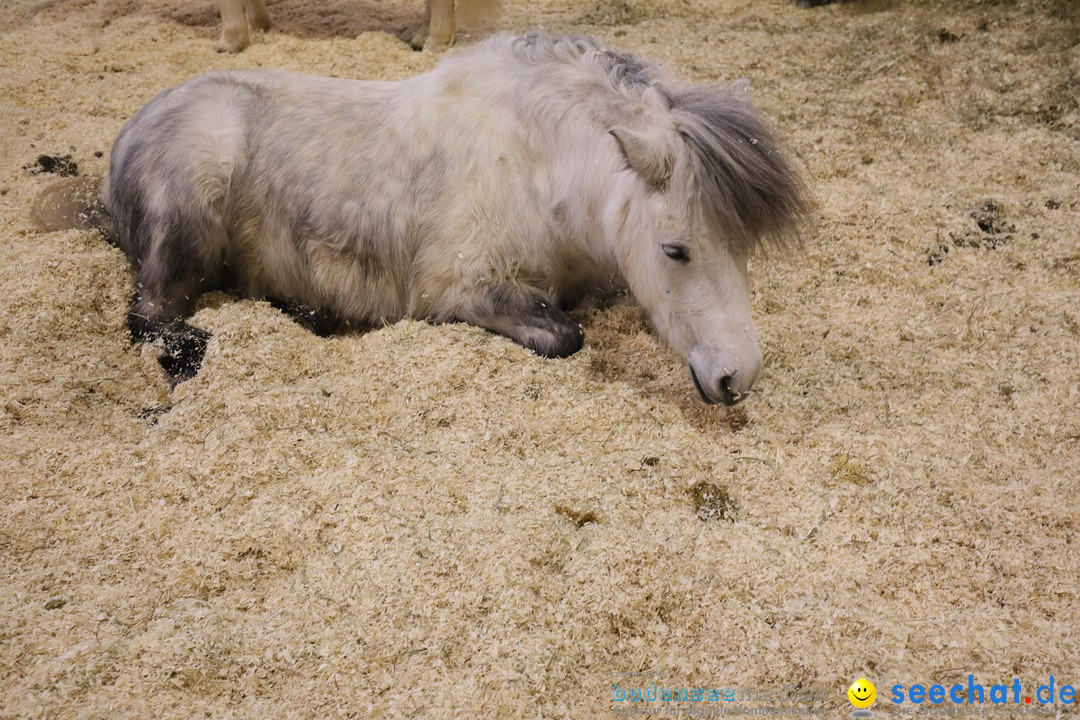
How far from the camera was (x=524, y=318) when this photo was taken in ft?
8.87

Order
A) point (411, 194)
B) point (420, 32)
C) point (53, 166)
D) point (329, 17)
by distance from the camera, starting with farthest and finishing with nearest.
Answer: point (329, 17) < point (420, 32) < point (53, 166) < point (411, 194)

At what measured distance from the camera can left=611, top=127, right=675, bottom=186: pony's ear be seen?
7.30 ft

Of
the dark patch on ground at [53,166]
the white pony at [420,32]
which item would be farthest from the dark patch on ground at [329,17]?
the dark patch on ground at [53,166]

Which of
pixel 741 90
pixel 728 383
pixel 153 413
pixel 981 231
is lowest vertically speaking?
pixel 153 413

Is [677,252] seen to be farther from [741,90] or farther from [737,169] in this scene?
[741,90]

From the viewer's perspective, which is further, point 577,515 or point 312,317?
point 312,317

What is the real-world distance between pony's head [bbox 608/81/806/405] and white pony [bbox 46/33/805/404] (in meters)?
0.03

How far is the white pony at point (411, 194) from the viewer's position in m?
2.57

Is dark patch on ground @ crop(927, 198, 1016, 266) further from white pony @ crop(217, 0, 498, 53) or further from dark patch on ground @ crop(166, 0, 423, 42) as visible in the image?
dark patch on ground @ crop(166, 0, 423, 42)

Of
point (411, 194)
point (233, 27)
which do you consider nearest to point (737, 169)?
point (411, 194)

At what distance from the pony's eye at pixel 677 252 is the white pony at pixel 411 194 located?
0.07 meters

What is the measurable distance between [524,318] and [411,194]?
682 millimetres

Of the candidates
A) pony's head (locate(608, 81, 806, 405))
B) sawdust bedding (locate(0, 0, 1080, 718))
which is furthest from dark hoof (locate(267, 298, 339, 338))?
pony's head (locate(608, 81, 806, 405))

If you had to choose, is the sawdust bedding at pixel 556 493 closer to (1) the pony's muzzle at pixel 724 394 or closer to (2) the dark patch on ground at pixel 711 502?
(2) the dark patch on ground at pixel 711 502
